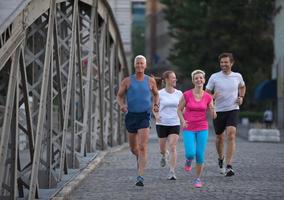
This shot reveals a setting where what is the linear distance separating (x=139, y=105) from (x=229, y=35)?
5309cm

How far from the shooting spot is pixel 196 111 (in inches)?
496

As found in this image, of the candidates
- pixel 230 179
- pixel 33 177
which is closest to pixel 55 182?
pixel 33 177

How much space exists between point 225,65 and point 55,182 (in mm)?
3713

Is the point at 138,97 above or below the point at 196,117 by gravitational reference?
Result: above

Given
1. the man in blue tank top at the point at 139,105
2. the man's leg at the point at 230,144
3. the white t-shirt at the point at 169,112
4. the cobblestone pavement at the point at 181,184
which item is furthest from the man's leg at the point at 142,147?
the man's leg at the point at 230,144

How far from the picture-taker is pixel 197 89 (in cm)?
1270

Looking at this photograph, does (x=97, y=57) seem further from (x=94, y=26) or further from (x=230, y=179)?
(x=230, y=179)

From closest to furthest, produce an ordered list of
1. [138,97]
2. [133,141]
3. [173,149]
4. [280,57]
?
[138,97] → [133,141] → [173,149] → [280,57]

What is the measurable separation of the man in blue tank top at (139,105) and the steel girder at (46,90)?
95 cm

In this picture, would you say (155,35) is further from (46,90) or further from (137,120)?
(46,90)

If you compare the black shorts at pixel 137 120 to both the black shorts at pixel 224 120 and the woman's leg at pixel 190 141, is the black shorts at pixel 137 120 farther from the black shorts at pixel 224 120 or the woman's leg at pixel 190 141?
the black shorts at pixel 224 120

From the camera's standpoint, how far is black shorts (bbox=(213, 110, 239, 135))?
46.2 feet

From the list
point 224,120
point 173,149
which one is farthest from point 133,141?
point 224,120

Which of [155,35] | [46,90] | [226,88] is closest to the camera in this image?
A: [46,90]
